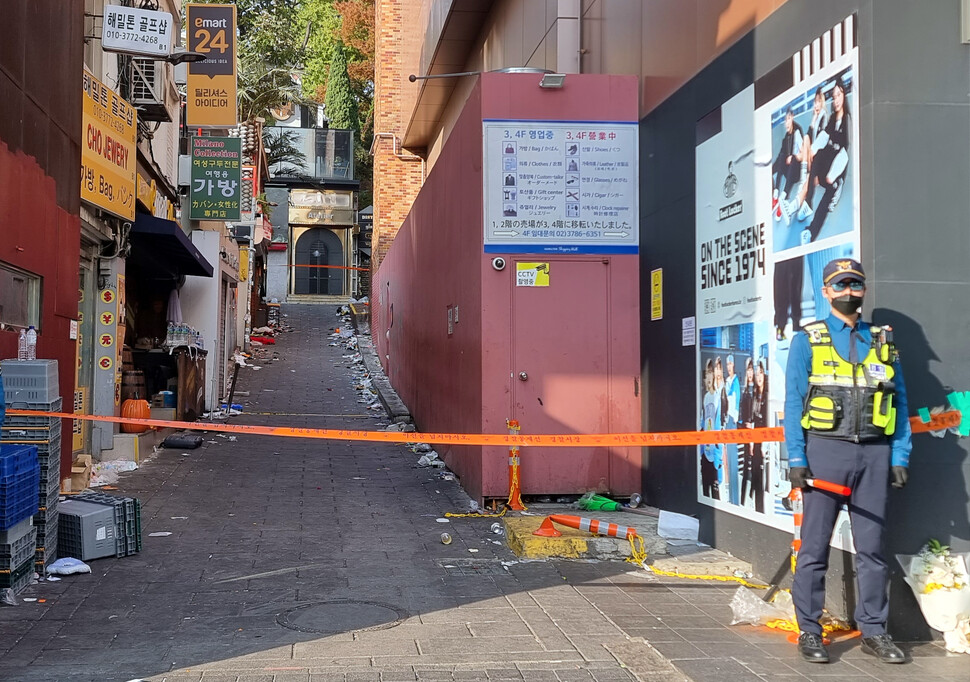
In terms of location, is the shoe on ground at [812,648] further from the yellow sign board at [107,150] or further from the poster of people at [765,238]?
the yellow sign board at [107,150]

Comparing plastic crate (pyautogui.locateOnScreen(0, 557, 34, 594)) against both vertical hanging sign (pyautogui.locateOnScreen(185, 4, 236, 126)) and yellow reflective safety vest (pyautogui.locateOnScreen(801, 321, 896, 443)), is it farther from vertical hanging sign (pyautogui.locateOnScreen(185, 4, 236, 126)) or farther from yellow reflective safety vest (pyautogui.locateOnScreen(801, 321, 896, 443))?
vertical hanging sign (pyautogui.locateOnScreen(185, 4, 236, 126))

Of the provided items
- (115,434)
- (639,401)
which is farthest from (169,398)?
(639,401)

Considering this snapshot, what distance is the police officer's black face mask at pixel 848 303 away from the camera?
16.1ft

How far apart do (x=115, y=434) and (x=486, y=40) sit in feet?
29.9

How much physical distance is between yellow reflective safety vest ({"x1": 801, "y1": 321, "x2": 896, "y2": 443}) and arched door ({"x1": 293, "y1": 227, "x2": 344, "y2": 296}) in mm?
42771

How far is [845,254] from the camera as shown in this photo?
5.43 metres

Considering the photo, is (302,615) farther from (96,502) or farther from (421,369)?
(421,369)

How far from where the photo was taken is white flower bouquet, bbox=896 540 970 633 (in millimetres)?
4961

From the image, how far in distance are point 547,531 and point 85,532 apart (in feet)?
11.7

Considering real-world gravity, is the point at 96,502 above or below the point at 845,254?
below

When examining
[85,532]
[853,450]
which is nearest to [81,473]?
[85,532]

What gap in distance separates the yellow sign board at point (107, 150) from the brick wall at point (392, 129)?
47.0 feet

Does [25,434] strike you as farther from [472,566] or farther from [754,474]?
[754,474]

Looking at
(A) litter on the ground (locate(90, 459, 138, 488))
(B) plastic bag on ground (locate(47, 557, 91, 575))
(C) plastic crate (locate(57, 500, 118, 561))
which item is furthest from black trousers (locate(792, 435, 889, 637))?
(A) litter on the ground (locate(90, 459, 138, 488))
